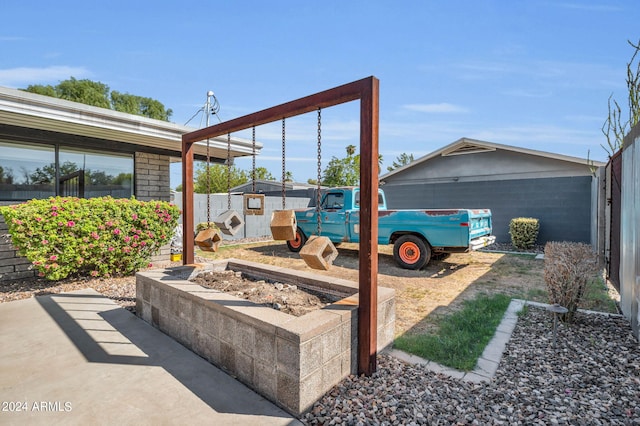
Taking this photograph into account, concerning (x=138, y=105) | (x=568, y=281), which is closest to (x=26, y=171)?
(x=568, y=281)

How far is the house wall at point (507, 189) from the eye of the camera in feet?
31.0

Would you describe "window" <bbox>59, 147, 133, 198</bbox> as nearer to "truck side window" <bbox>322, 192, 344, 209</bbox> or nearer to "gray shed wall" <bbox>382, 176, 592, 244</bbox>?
"truck side window" <bbox>322, 192, 344, 209</bbox>

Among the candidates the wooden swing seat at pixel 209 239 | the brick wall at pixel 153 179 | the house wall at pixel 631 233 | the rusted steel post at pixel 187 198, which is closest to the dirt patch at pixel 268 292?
the wooden swing seat at pixel 209 239

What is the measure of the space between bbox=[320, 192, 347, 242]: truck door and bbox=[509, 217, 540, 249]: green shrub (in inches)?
221

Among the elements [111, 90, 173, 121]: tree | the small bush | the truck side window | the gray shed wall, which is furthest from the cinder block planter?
[111, 90, 173, 121]: tree

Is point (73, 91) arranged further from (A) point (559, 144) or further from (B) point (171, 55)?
(A) point (559, 144)

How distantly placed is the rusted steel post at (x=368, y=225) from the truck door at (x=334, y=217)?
5.26 meters

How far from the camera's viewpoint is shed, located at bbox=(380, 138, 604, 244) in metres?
9.44

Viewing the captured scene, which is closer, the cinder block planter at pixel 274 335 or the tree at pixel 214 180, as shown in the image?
the cinder block planter at pixel 274 335

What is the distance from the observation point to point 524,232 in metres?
9.31

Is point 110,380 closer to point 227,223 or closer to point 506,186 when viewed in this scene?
point 227,223

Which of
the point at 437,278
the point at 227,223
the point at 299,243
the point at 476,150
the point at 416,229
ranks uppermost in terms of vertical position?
the point at 476,150

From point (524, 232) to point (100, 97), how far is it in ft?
129

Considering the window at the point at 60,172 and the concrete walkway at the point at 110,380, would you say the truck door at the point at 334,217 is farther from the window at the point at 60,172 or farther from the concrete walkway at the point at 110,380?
the concrete walkway at the point at 110,380
